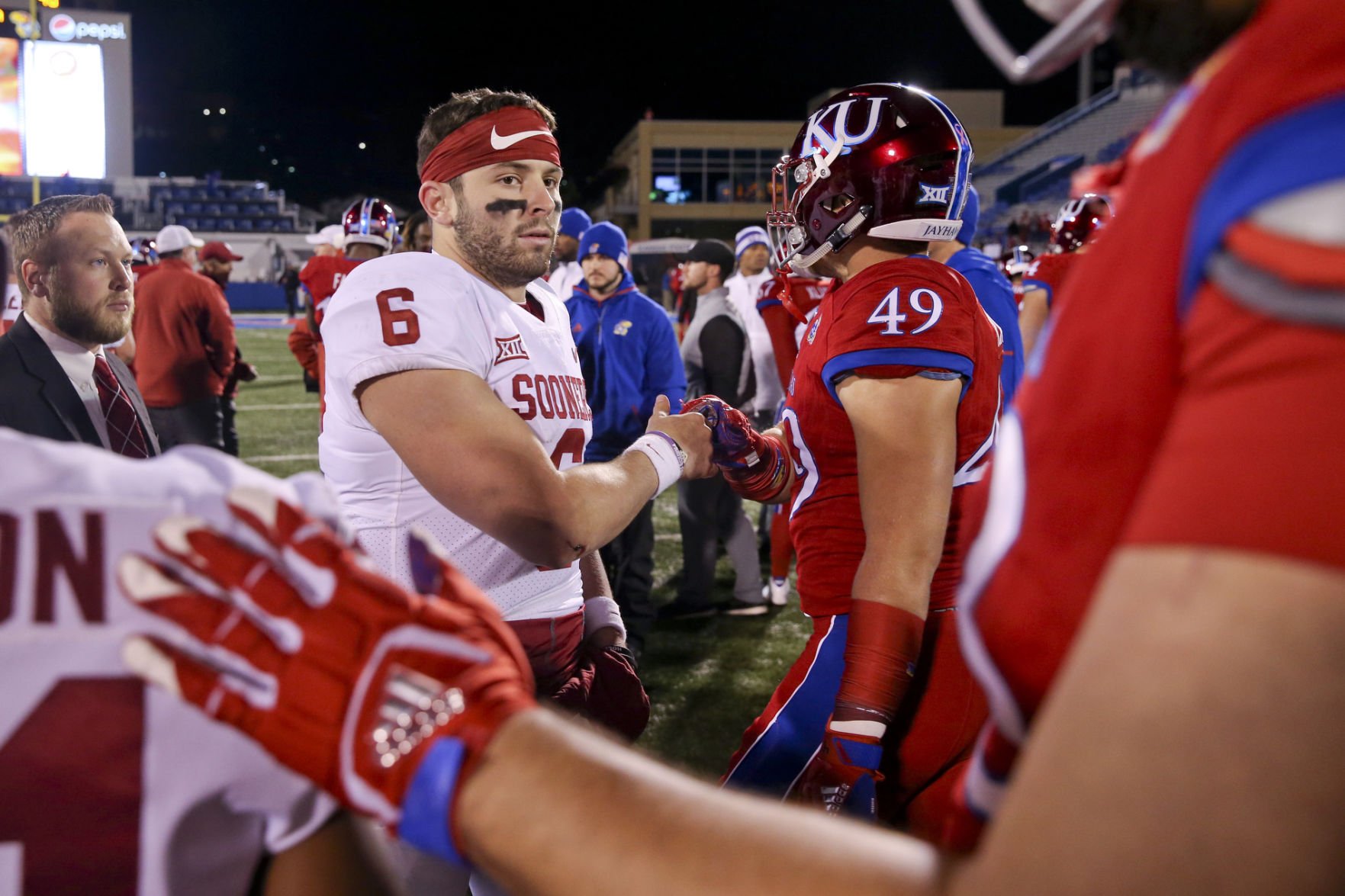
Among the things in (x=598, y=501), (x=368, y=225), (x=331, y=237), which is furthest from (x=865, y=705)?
(x=331, y=237)

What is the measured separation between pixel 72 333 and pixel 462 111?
219 cm

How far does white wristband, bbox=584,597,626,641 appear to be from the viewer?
9.30 feet

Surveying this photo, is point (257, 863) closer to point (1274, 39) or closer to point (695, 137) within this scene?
point (1274, 39)

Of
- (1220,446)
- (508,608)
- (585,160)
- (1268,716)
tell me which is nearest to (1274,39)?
(1220,446)

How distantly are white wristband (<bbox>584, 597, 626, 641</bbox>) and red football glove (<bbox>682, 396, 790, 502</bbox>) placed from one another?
1.68 feet

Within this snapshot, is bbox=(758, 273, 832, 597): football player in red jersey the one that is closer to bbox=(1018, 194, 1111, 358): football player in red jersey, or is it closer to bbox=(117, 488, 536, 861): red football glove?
bbox=(1018, 194, 1111, 358): football player in red jersey

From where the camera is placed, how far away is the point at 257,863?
1.05 metres

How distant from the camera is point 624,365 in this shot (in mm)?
6145

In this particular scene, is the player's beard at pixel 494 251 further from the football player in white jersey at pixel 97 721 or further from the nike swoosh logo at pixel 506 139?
the football player in white jersey at pixel 97 721

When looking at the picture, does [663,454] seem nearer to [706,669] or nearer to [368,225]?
[706,669]

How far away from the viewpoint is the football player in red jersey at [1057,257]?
6.20 m

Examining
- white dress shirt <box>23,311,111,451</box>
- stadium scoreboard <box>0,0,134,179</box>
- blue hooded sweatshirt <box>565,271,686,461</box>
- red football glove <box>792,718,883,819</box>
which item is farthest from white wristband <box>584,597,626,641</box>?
stadium scoreboard <box>0,0,134,179</box>

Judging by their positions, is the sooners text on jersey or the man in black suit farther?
the man in black suit

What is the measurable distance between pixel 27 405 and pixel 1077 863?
4.00 meters
